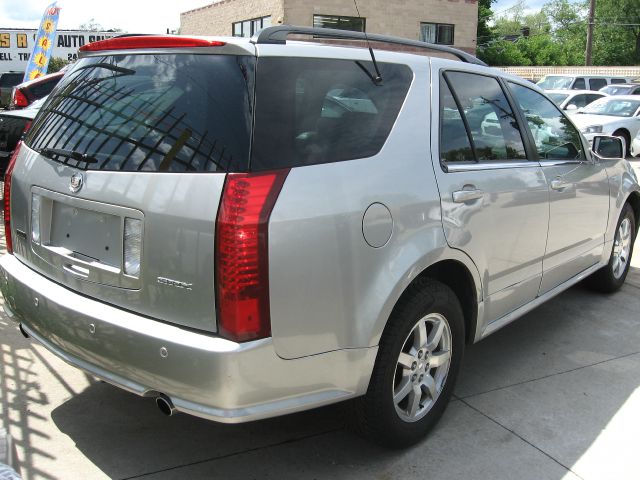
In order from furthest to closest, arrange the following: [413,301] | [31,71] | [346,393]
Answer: [31,71] → [413,301] → [346,393]

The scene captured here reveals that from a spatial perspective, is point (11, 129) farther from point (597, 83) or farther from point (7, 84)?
point (7, 84)

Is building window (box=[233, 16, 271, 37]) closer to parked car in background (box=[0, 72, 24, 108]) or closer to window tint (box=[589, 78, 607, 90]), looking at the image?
parked car in background (box=[0, 72, 24, 108])

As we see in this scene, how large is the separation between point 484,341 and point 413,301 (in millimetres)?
1926

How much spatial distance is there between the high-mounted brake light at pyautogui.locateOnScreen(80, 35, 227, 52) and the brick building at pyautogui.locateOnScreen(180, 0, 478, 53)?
25964 mm

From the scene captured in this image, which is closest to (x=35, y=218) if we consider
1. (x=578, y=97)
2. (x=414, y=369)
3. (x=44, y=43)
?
(x=414, y=369)

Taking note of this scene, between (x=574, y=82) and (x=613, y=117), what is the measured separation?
7.46 meters

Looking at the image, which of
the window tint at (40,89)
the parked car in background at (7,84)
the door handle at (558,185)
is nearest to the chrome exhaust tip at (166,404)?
the door handle at (558,185)

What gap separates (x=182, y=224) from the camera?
2.45m

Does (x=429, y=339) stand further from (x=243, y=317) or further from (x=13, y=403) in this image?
(x=13, y=403)

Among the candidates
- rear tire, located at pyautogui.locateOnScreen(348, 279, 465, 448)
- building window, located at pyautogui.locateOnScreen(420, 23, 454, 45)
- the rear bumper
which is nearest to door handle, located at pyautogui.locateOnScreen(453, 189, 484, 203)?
rear tire, located at pyautogui.locateOnScreen(348, 279, 465, 448)

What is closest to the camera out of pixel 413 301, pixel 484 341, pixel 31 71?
pixel 413 301

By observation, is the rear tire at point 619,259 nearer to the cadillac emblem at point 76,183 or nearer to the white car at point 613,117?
the cadillac emblem at point 76,183

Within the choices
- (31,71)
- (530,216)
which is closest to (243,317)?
(530,216)

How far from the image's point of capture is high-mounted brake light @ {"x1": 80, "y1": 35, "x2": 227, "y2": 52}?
2631 millimetres
